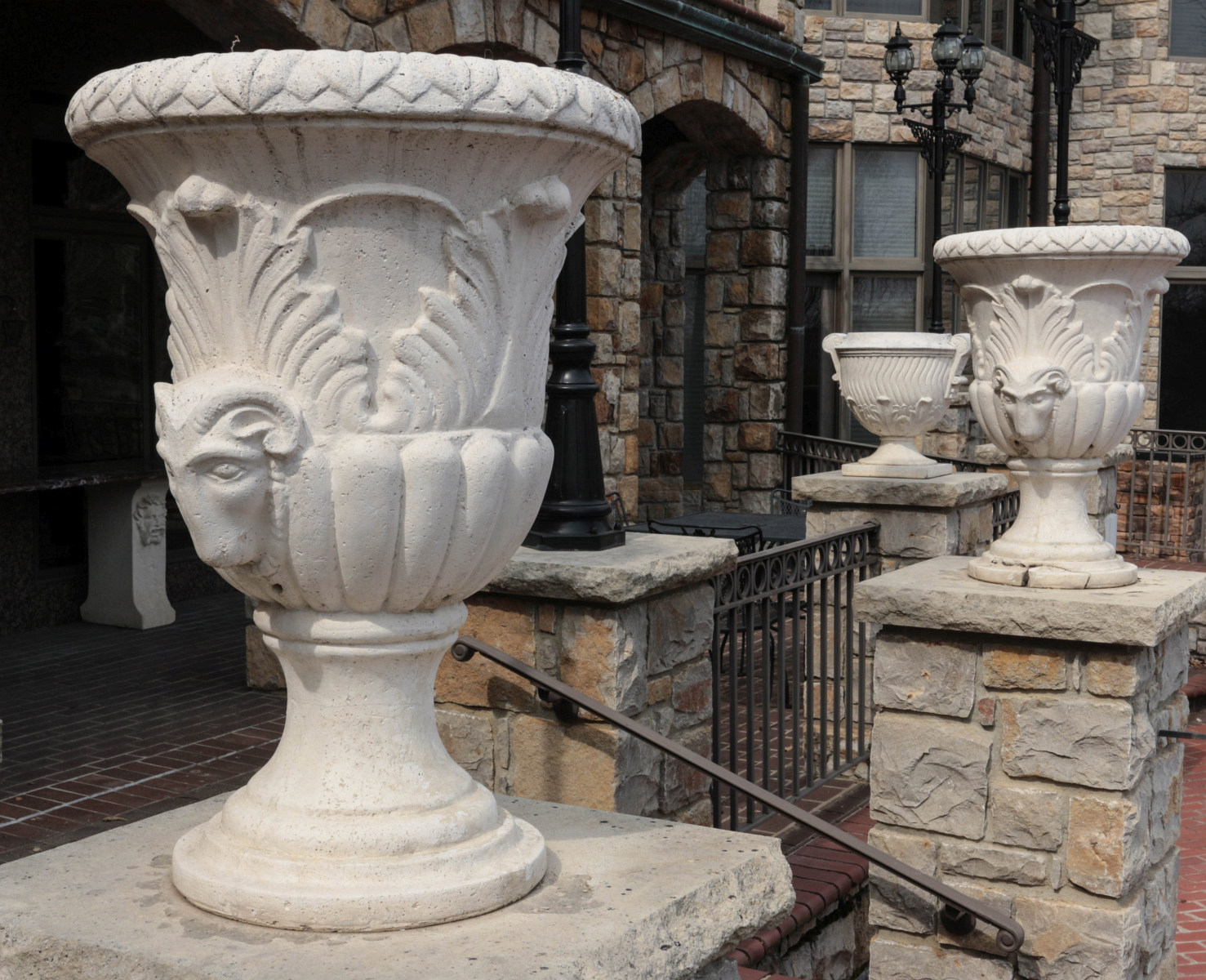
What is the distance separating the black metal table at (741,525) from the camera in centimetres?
779

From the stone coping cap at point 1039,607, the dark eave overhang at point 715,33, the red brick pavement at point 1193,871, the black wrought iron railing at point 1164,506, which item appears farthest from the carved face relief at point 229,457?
the black wrought iron railing at point 1164,506

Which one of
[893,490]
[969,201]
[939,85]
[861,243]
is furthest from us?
[969,201]

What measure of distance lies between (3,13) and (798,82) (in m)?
6.04

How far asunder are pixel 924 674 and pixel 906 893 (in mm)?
641

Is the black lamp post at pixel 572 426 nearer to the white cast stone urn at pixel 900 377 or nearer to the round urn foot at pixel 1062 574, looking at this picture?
the round urn foot at pixel 1062 574

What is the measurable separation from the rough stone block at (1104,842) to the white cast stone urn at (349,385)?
225 centimetres

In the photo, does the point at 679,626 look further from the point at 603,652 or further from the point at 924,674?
the point at 924,674

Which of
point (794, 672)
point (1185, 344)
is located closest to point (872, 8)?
point (1185, 344)

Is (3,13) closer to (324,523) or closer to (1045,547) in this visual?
(1045,547)

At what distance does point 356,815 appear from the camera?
1.99 metres

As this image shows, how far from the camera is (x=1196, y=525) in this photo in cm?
1288

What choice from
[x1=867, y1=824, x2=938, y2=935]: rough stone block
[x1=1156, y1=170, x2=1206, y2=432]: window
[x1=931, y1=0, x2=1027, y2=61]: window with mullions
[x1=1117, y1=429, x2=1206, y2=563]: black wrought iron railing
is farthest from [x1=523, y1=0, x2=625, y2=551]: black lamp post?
[x1=1156, y1=170, x2=1206, y2=432]: window

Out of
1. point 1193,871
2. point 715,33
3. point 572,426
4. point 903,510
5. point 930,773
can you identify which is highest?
point 715,33

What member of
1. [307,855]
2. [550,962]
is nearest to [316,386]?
[307,855]
